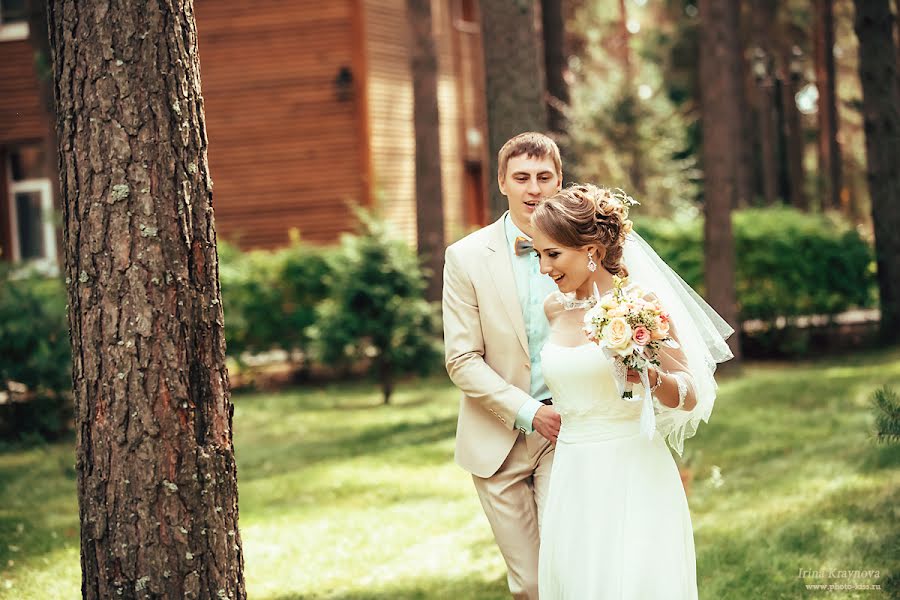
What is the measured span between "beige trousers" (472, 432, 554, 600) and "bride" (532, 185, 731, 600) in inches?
17.7

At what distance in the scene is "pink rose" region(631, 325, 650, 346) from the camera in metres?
4.06

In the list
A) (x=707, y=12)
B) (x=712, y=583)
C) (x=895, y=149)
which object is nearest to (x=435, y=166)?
(x=707, y=12)

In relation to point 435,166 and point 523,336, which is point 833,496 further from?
point 435,166

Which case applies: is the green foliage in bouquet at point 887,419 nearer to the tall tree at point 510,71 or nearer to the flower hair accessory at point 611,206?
the flower hair accessory at point 611,206

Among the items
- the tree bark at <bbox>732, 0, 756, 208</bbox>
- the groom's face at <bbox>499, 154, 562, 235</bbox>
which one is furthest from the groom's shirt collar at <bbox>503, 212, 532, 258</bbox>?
the tree bark at <bbox>732, 0, 756, 208</bbox>

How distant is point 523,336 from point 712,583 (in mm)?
2800

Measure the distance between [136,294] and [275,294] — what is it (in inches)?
554

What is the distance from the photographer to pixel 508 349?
5238 millimetres

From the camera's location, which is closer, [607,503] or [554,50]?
[607,503]

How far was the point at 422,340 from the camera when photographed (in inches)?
619

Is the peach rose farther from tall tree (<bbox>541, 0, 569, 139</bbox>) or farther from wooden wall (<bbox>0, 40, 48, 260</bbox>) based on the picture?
wooden wall (<bbox>0, 40, 48, 260</bbox>)

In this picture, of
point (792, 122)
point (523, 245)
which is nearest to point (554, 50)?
point (523, 245)

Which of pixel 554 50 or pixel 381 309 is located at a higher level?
pixel 554 50

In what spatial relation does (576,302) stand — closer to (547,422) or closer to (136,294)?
(547,422)
